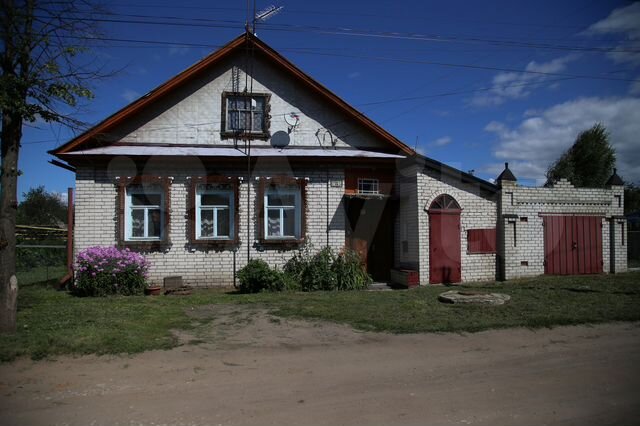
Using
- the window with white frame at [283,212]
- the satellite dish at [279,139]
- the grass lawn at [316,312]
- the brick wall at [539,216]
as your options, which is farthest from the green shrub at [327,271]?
the brick wall at [539,216]

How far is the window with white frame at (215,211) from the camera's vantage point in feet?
42.0

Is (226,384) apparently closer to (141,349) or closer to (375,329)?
(141,349)

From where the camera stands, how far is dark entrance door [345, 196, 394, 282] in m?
13.6

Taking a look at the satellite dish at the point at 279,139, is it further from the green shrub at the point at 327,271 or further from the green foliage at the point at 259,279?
the green foliage at the point at 259,279

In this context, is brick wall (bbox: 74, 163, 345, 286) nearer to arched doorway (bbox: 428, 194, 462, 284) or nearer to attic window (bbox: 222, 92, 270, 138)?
attic window (bbox: 222, 92, 270, 138)

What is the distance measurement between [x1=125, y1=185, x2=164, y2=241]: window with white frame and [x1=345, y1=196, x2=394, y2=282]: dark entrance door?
5479 millimetres

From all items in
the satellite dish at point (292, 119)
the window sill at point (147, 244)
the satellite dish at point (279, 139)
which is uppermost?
the satellite dish at point (292, 119)

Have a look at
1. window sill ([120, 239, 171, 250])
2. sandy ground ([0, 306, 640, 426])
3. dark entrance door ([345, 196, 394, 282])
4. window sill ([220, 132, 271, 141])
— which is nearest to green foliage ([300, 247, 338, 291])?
dark entrance door ([345, 196, 394, 282])

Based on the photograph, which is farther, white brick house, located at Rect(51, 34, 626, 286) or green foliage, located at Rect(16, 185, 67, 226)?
green foliage, located at Rect(16, 185, 67, 226)

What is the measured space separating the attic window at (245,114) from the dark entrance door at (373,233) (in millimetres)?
3563

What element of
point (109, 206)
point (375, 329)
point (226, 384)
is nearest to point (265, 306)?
point (375, 329)

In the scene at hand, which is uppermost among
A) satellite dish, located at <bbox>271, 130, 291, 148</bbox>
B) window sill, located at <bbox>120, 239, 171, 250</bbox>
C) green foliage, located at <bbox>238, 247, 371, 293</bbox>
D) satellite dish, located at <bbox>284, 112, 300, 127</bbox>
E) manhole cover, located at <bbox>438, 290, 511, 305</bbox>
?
satellite dish, located at <bbox>284, 112, 300, 127</bbox>

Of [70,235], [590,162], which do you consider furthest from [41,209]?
[590,162]

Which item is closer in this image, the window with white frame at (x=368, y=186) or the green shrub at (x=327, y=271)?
the green shrub at (x=327, y=271)
